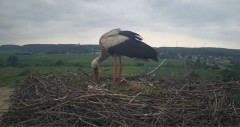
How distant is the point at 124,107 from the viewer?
14.5ft

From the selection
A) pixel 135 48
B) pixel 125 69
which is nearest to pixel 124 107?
pixel 135 48

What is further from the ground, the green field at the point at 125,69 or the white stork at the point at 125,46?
the white stork at the point at 125,46

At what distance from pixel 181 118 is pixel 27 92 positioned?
250cm

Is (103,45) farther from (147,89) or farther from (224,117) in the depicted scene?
(224,117)

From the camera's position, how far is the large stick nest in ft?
13.9

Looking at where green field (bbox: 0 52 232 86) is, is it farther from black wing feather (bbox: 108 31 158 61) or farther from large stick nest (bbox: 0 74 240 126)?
large stick nest (bbox: 0 74 240 126)

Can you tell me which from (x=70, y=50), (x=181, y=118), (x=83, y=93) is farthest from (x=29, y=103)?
(x=70, y=50)

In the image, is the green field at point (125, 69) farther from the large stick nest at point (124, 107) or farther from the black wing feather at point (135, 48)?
the large stick nest at point (124, 107)

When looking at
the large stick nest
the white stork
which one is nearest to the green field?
the white stork

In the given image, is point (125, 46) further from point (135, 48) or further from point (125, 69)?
point (125, 69)

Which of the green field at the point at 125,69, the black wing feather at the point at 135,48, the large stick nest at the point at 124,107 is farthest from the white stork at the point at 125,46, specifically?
the large stick nest at the point at 124,107

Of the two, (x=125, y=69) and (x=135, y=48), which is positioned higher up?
(x=135, y=48)

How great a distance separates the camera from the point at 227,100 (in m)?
4.86

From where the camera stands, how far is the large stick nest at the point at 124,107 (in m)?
4.23
